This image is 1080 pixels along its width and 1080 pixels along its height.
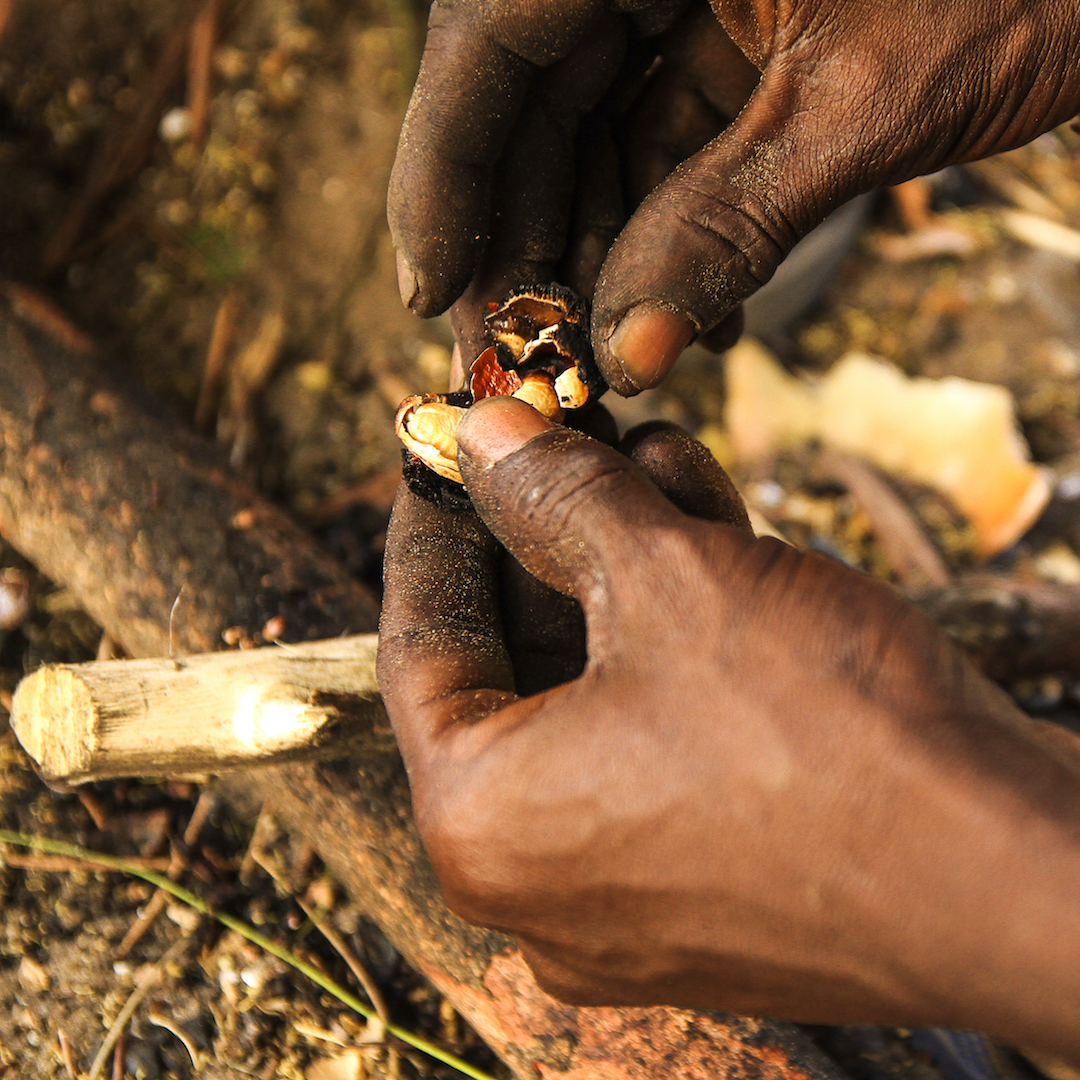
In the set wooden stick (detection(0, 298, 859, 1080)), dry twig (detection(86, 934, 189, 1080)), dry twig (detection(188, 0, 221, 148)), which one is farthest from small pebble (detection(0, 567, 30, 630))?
dry twig (detection(188, 0, 221, 148))

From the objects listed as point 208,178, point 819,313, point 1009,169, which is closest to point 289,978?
point 208,178

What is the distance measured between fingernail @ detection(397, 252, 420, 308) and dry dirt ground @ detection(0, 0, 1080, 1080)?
39.7 inches

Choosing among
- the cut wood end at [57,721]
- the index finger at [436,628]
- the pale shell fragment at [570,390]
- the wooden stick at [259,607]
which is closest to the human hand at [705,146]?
the pale shell fragment at [570,390]

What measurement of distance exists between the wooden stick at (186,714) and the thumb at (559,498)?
49cm

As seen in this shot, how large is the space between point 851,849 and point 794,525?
2.07 m

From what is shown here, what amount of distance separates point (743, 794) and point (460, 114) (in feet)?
3.96

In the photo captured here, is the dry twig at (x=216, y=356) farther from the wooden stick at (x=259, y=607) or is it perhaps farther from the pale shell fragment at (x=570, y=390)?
the pale shell fragment at (x=570, y=390)

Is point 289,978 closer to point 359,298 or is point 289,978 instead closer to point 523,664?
point 523,664

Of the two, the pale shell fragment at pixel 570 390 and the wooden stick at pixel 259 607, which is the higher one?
the pale shell fragment at pixel 570 390

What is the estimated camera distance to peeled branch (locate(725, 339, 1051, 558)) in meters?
2.89

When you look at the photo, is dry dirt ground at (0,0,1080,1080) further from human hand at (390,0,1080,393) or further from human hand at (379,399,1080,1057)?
human hand at (379,399,1080,1057)

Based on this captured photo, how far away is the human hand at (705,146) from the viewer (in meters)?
1.43

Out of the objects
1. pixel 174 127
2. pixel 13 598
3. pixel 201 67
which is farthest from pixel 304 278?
pixel 13 598

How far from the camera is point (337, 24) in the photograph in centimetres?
340
